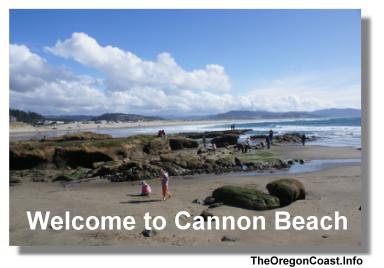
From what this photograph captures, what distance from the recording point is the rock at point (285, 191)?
516 inches

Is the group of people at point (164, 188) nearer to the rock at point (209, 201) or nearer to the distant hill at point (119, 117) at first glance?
the rock at point (209, 201)

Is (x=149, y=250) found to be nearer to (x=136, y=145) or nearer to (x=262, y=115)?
(x=136, y=145)

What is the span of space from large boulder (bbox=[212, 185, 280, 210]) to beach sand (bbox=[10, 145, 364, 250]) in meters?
0.27

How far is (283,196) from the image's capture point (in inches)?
517

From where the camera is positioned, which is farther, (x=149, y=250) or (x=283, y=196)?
(x=283, y=196)

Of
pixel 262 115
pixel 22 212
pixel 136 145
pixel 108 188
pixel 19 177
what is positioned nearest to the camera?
pixel 22 212

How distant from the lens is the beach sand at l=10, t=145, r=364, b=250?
9.45 metres

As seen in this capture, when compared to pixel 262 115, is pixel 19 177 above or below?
below

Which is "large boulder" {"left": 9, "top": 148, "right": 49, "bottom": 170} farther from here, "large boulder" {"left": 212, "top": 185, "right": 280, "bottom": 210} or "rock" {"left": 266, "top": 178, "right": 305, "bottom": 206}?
"rock" {"left": 266, "top": 178, "right": 305, "bottom": 206}

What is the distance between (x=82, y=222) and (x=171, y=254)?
13.5 feet

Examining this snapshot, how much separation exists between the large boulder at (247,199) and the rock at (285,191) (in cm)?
44

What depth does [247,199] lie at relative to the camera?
12.7 m

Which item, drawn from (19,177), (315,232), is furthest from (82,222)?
(19,177)

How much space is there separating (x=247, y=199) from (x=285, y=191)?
1.41 metres
